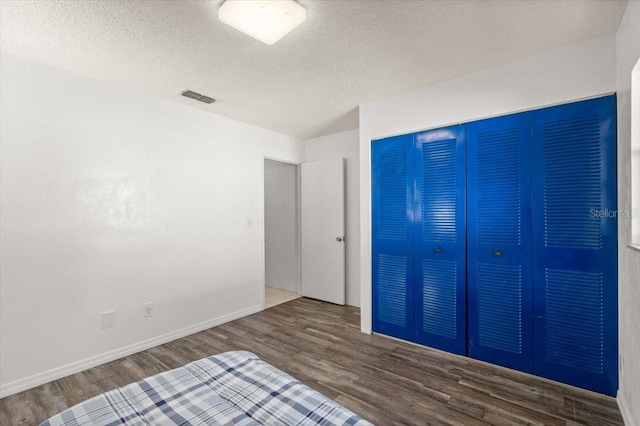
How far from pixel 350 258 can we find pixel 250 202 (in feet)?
5.06

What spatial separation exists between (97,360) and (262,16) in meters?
2.91

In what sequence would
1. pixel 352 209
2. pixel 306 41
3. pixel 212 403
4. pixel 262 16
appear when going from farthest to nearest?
pixel 352 209, pixel 306 41, pixel 262 16, pixel 212 403

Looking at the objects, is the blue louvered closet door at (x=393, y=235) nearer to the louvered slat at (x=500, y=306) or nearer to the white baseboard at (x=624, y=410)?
the louvered slat at (x=500, y=306)

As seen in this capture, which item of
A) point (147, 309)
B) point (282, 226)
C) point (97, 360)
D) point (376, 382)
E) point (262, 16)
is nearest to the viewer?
point (262, 16)

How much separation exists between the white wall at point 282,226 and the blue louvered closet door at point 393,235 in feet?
6.29

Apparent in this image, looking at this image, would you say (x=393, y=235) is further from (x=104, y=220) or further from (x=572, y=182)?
(x=104, y=220)

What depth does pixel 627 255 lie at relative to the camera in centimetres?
171

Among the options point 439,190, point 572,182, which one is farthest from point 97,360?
point 572,182

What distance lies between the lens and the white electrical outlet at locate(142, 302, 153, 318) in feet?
9.19

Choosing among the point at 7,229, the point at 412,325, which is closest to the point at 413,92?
the point at 412,325

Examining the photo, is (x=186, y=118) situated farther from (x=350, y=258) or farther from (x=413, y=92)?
(x=350, y=258)

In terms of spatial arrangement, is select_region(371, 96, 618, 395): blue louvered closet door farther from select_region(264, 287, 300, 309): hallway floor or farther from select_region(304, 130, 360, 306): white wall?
select_region(264, 287, 300, 309): hallway floor

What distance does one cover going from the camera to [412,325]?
282cm

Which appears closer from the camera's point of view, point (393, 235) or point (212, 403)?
point (212, 403)
